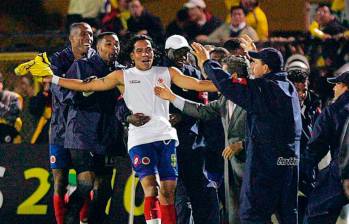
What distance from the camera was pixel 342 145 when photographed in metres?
11.1

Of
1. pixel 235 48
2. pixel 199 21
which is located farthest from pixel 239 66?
pixel 199 21

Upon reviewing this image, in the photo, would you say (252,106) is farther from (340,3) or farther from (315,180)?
(340,3)

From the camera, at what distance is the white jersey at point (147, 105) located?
41.2 ft

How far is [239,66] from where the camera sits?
12023 millimetres

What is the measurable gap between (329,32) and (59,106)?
5.14 metres

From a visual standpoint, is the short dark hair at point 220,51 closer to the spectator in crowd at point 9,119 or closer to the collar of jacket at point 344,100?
the collar of jacket at point 344,100

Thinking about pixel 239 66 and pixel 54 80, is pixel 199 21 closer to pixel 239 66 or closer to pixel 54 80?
pixel 54 80

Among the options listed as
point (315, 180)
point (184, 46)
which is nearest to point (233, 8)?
point (184, 46)

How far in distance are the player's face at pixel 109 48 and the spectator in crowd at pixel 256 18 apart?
15.0ft

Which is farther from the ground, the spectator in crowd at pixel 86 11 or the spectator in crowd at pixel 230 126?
the spectator in crowd at pixel 86 11

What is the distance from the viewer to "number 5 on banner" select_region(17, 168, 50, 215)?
1527 cm

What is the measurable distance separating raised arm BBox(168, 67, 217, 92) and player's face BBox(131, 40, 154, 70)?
0.29m

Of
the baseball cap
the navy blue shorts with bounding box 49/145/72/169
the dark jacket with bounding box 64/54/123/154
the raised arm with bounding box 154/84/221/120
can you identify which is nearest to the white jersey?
the raised arm with bounding box 154/84/221/120

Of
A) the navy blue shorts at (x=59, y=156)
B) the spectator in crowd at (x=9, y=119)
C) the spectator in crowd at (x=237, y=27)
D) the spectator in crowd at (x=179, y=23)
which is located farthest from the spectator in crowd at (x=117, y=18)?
the navy blue shorts at (x=59, y=156)
